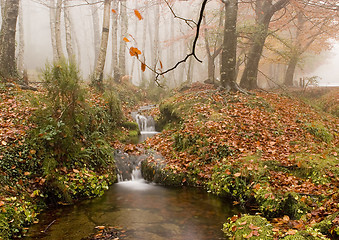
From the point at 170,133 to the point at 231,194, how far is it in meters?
4.33

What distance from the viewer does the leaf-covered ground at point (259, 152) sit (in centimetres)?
464

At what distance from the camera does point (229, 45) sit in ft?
34.7

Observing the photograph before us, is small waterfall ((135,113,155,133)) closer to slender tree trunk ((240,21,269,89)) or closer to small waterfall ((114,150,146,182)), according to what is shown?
small waterfall ((114,150,146,182))

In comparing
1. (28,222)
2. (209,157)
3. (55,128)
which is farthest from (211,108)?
(28,222)

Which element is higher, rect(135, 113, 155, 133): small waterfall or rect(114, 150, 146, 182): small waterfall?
rect(135, 113, 155, 133): small waterfall

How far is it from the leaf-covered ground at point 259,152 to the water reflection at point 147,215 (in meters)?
0.70

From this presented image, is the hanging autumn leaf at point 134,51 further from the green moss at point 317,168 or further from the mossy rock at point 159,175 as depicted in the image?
the mossy rock at point 159,175

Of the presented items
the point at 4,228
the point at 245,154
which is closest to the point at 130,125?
the point at 245,154

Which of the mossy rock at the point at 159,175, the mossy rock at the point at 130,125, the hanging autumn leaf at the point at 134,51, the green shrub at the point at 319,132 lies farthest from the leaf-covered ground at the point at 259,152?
the hanging autumn leaf at the point at 134,51

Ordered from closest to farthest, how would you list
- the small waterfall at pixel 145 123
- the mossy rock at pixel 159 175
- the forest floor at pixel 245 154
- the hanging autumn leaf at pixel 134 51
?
the hanging autumn leaf at pixel 134 51 < the forest floor at pixel 245 154 < the mossy rock at pixel 159 175 < the small waterfall at pixel 145 123

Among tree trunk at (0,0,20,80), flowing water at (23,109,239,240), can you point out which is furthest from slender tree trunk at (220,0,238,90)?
tree trunk at (0,0,20,80)

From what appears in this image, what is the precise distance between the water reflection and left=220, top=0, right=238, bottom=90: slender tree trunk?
252 inches

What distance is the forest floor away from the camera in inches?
176

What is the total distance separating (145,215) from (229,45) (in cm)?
844
